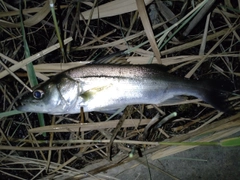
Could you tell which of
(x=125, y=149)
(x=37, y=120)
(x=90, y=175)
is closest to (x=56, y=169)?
(x=90, y=175)

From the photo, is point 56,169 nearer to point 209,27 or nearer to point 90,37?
point 90,37

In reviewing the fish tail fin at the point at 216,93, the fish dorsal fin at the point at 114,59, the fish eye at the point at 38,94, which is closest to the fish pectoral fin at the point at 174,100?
the fish tail fin at the point at 216,93

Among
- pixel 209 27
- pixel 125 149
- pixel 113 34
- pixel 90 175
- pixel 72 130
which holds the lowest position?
pixel 90 175

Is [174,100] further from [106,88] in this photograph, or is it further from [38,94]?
[38,94]

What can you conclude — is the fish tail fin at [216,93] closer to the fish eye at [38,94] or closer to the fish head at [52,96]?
the fish head at [52,96]

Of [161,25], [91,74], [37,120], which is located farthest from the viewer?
[37,120]

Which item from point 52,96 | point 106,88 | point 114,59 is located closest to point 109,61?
point 114,59

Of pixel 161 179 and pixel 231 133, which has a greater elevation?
pixel 231 133
